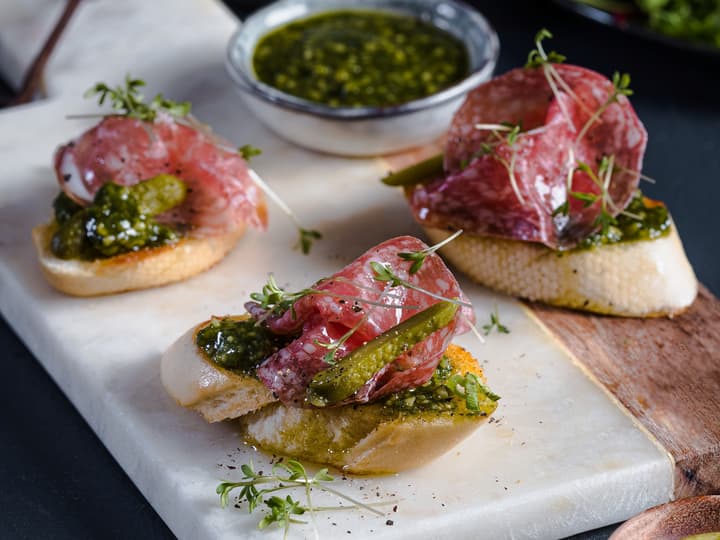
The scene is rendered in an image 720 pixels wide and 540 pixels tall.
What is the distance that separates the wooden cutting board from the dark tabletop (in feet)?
1.20

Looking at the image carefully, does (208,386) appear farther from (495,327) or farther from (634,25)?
(634,25)

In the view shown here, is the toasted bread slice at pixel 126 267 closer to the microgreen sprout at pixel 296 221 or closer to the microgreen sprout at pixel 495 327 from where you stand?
the microgreen sprout at pixel 296 221

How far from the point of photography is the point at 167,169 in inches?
166

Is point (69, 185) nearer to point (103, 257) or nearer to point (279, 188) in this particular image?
point (103, 257)

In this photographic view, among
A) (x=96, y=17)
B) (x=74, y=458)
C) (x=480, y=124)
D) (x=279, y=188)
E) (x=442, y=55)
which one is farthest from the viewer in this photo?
(x=96, y=17)

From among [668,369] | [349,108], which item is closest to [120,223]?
[349,108]

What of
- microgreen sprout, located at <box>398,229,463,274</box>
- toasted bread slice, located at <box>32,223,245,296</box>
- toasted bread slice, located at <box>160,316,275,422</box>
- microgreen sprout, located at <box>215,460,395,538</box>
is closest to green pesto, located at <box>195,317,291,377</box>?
toasted bread slice, located at <box>160,316,275,422</box>

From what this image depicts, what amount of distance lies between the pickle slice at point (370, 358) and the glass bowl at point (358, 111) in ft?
5.66

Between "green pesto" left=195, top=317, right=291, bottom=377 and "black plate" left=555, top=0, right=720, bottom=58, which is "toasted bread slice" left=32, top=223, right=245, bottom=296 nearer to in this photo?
"green pesto" left=195, top=317, right=291, bottom=377

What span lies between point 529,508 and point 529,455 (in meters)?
0.21

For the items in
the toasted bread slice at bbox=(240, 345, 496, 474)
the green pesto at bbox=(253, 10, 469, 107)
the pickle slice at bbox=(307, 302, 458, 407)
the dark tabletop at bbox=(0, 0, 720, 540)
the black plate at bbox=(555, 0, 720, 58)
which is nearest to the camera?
the pickle slice at bbox=(307, 302, 458, 407)

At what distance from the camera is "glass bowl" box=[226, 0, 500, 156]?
4688 millimetres

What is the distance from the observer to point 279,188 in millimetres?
4730

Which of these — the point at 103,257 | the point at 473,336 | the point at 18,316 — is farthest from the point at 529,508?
the point at 18,316
